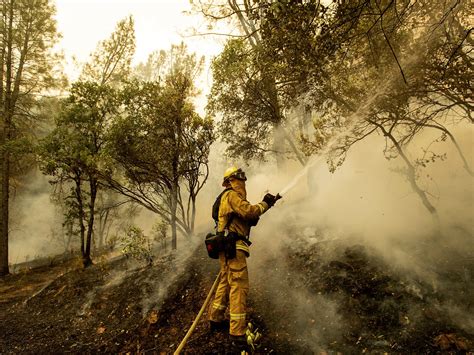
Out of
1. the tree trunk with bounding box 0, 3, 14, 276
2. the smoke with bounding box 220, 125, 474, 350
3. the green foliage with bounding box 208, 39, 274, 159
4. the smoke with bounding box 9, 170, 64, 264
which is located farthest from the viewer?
the smoke with bounding box 9, 170, 64, 264

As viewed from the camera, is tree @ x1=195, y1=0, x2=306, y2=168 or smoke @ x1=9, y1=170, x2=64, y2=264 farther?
smoke @ x1=9, y1=170, x2=64, y2=264

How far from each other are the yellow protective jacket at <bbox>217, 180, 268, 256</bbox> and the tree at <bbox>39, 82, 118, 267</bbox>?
4728 mm

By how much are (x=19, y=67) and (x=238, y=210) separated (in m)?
12.6

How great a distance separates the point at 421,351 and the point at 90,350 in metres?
4.66

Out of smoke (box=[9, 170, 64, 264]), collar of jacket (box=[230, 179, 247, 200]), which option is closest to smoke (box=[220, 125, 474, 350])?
collar of jacket (box=[230, 179, 247, 200])

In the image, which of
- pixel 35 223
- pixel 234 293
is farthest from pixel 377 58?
pixel 35 223

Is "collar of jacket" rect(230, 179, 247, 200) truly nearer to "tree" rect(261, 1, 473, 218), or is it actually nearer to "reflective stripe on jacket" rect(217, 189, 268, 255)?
"reflective stripe on jacket" rect(217, 189, 268, 255)

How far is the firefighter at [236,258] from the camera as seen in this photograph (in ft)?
13.6

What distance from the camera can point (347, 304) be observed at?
4.45 metres

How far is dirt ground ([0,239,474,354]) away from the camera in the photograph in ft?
12.6

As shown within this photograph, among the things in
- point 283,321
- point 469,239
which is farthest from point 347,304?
point 469,239

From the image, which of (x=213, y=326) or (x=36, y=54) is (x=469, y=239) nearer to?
(x=213, y=326)

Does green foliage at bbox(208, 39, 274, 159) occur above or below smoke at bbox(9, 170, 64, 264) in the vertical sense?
above

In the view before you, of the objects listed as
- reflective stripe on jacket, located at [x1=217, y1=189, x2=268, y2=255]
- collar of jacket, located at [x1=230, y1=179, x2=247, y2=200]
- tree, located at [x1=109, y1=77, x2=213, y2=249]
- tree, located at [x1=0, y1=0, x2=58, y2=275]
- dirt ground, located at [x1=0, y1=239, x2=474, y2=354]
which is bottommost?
dirt ground, located at [x1=0, y1=239, x2=474, y2=354]
